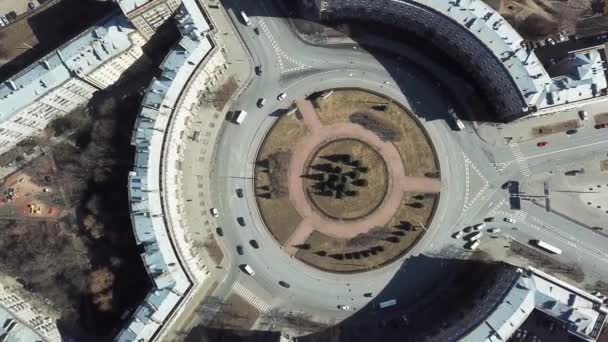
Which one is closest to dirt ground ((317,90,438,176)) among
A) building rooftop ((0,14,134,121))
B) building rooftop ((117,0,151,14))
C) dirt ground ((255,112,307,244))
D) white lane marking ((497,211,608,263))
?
dirt ground ((255,112,307,244))

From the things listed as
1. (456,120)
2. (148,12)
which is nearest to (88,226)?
(148,12)

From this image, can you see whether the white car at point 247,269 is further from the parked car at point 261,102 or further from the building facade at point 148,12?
the building facade at point 148,12

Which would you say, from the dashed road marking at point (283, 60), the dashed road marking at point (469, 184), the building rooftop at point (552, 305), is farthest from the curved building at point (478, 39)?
the building rooftop at point (552, 305)

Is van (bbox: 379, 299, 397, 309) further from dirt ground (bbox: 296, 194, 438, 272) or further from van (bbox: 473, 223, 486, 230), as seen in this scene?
van (bbox: 473, 223, 486, 230)

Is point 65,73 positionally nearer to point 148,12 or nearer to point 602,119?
point 148,12

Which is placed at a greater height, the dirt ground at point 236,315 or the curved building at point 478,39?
the curved building at point 478,39
